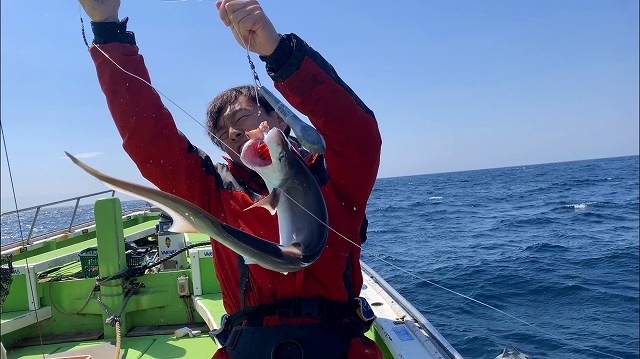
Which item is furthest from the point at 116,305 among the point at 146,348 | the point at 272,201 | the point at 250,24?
the point at 250,24

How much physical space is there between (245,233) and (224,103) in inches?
47.5

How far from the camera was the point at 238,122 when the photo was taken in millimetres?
2383

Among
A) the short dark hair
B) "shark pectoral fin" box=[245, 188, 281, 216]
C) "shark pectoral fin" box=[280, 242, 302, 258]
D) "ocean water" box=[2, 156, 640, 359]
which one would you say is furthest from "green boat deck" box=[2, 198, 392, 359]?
"shark pectoral fin" box=[280, 242, 302, 258]

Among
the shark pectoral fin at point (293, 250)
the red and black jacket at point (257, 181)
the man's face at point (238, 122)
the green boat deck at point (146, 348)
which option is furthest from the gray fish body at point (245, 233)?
the green boat deck at point (146, 348)

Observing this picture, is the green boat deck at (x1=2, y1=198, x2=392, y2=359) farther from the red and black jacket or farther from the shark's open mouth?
the shark's open mouth

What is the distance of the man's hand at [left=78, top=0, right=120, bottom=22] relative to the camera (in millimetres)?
1877

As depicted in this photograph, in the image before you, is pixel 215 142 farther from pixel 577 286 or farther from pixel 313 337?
pixel 577 286

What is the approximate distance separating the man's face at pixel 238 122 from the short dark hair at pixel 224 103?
1.1 inches

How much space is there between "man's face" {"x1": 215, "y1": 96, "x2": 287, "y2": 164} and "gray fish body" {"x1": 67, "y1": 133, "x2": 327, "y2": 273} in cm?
43

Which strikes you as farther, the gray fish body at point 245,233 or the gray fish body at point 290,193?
the gray fish body at point 290,193

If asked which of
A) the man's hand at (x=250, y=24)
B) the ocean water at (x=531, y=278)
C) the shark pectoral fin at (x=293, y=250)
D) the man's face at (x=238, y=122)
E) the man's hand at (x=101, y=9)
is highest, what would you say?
the man's hand at (x=101, y=9)

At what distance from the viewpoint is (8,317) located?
464cm

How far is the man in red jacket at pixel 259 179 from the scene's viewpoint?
1.94 m

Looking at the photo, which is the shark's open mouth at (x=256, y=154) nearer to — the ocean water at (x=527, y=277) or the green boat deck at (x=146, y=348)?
the ocean water at (x=527, y=277)
